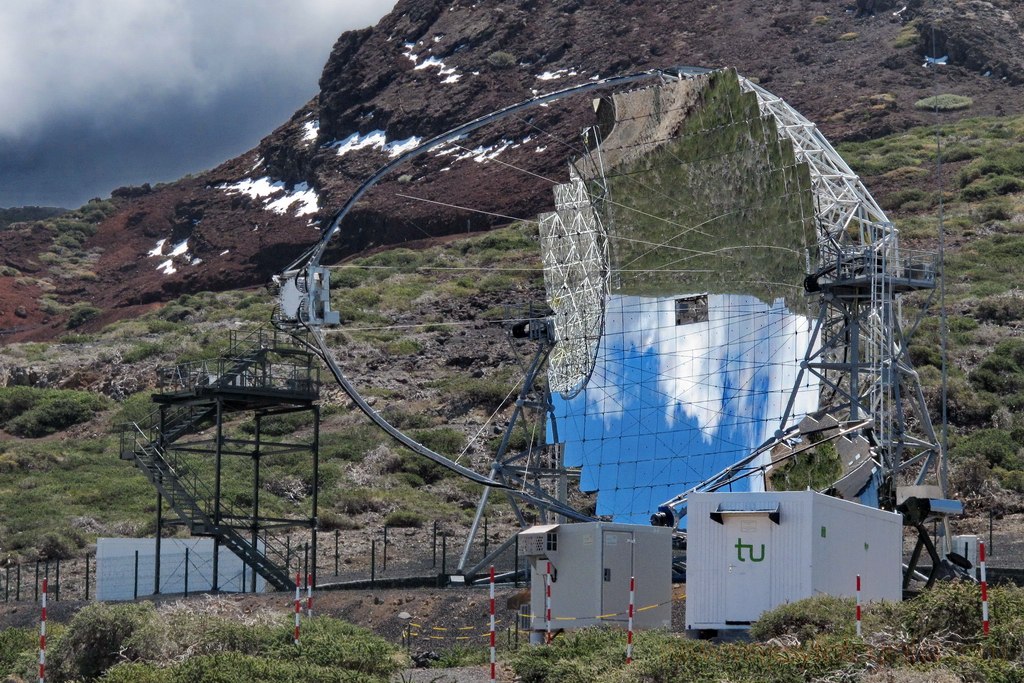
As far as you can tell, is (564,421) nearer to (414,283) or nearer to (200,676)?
(200,676)

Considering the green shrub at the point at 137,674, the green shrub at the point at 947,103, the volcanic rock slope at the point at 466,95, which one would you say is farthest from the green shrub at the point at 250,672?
the green shrub at the point at 947,103

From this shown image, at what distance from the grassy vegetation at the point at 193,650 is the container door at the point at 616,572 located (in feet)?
14.3

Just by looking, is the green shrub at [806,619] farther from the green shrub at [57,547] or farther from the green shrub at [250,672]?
the green shrub at [57,547]

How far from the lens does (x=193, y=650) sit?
2086 centimetres

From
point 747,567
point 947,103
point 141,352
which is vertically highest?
point 947,103

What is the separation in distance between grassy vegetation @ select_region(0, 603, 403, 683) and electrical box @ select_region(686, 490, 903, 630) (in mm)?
5407

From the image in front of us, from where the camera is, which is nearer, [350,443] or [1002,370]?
[1002,370]

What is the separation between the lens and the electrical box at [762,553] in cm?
2342

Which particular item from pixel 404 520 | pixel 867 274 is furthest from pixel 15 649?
pixel 404 520

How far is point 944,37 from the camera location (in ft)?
356

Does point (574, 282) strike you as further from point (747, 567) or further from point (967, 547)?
point (747, 567)

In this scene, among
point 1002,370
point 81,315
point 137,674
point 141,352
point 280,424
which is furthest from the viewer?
point 81,315

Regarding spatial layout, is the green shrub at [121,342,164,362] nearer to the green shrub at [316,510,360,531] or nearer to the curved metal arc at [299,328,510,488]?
the green shrub at [316,510,360,531]

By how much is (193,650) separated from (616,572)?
7878mm
